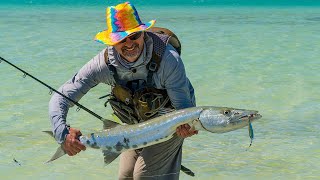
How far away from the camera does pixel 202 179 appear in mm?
5723

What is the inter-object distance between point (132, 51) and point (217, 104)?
5344 mm

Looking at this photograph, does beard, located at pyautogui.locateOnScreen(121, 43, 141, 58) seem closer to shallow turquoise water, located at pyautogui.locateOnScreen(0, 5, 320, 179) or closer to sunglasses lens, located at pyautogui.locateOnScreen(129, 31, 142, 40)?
sunglasses lens, located at pyautogui.locateOnScreen(129, 31, 142, 40)

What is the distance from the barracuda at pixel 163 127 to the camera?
137 inches

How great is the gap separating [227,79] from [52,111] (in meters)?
7.58

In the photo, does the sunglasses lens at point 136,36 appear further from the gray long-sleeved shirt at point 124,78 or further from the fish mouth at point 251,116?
the fish mouth at point 251,116

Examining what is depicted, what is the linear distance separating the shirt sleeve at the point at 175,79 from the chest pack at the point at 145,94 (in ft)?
0.13

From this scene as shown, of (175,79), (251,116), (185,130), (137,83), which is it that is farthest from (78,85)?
(251,116)

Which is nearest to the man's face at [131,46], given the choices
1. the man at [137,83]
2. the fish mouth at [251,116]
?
the man at [137,83]

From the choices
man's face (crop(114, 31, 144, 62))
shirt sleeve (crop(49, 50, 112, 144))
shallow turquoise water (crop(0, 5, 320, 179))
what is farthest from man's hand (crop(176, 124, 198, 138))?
shallow turquoise water (crop(0, 5, 320, 179))

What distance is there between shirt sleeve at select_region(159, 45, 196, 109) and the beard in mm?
155

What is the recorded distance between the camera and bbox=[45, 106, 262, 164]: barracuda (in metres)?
3.47

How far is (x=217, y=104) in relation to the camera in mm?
8938

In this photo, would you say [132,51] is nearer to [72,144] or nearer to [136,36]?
[136,36]

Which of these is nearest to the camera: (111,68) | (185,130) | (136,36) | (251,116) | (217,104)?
(251,116)
